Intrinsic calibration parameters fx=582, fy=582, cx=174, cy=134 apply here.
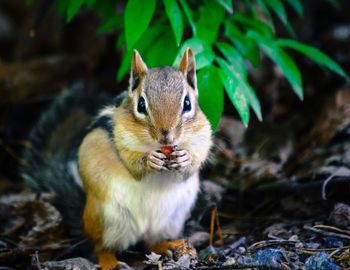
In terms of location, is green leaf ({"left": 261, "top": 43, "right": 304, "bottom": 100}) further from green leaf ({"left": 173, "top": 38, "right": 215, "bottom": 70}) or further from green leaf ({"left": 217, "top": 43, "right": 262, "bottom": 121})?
green leaf ({"left": 173, "top": 38, "right": 215, "bottom": 70})

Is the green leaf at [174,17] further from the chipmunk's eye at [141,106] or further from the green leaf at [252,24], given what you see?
the green leaf at [252,24]

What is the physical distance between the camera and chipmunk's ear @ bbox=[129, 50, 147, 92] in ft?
10.5

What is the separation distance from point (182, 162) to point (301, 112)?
2195mm

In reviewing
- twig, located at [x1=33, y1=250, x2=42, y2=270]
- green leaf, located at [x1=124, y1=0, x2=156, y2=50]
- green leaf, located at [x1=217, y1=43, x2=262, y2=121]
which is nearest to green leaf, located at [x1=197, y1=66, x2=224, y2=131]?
green leaf, located at [x1=217, y1=43, x2=262, y2=121]

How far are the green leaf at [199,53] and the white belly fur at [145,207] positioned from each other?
0.65 metres

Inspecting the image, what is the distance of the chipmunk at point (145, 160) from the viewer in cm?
303

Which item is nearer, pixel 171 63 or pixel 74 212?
pixel 171 63

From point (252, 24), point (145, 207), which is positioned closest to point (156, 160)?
point (145, 207)

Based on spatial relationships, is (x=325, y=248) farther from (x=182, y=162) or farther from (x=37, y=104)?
(x=37, y=104)

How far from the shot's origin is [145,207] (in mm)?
3426

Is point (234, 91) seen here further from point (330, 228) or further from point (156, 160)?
point (330, 228)

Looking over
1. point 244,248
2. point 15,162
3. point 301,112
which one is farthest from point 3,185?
point 301,112

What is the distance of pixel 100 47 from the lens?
17.9 feet

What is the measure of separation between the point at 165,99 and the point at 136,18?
0.54 meters
